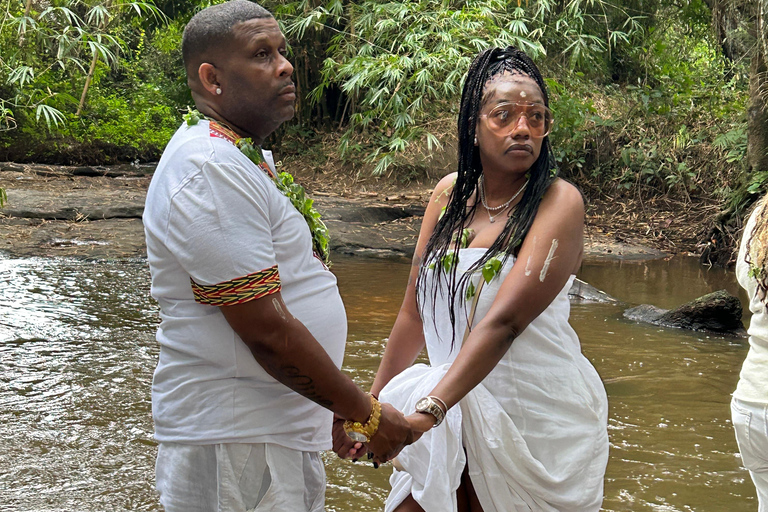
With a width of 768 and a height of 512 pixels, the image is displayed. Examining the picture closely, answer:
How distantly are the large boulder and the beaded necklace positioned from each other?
495cm

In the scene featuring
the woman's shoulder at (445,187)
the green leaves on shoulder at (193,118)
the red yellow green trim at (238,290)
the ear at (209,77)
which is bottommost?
the red yellow green trim at (238,290)

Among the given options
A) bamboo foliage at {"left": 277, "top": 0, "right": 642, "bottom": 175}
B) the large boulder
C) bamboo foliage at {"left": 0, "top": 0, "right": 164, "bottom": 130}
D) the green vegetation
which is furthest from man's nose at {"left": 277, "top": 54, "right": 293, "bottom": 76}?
A: bamboo foliage at {"left": 277, "top": 0, "right": 642, "bottom": 175}

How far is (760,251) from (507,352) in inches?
29.0

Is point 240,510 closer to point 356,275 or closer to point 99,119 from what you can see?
point 356,275

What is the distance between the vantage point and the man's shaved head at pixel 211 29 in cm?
184

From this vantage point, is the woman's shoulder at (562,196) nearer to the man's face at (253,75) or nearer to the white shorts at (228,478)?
the man's face at (253,75)

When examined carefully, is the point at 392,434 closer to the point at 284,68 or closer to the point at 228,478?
the point at 228,478

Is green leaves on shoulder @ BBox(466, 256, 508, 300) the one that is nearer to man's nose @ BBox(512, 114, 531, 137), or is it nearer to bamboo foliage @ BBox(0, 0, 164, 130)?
man's nose @ BBox(512, 114, 531, 137)

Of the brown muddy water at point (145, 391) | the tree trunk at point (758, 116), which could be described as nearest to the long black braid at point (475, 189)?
the brown muddy water at point (145, 391)

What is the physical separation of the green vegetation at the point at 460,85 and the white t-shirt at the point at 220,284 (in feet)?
19.4

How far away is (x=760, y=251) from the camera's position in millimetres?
2102

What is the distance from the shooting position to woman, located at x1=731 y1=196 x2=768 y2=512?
6.75 feet

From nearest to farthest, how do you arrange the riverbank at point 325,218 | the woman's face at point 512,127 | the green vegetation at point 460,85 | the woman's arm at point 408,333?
the woman's face at point 512,127 < the woman's arm at point 408,333 < the riverbank at point 325,218 < the green vegetation at point 460,85

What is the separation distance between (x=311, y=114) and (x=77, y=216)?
20.0ft
